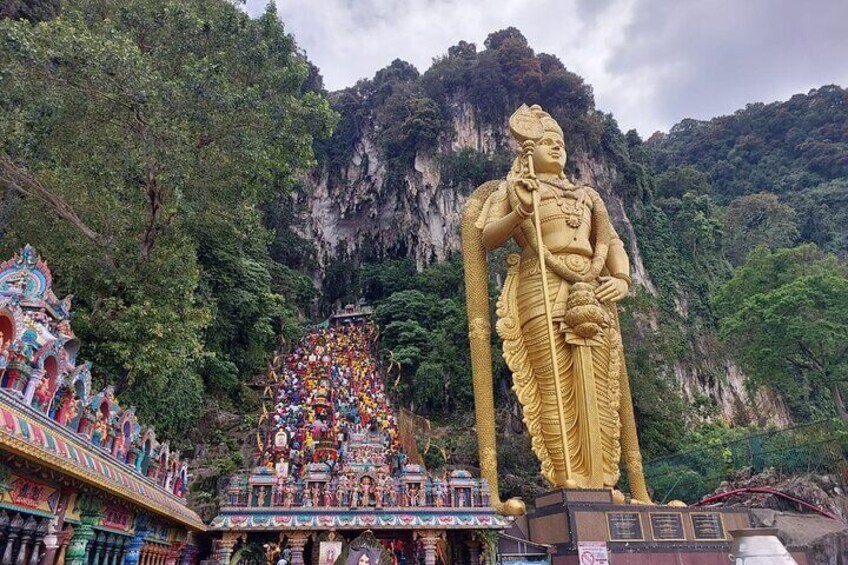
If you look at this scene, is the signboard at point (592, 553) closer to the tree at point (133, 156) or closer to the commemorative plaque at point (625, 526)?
the commemorative plaque at point (625, 526)

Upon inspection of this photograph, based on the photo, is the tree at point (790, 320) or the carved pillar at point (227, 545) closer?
the carved pillar at point (227, 545)

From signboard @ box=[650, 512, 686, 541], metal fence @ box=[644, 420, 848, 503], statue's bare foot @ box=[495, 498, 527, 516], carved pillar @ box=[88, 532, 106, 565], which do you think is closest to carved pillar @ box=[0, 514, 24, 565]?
carved pillar @ box=[88, 532, 106, 565]

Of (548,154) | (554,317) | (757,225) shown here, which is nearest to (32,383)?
(554,317)

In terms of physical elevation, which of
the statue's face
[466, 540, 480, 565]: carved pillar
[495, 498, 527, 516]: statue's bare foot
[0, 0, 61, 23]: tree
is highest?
[0, 0, 61, 23]: tree

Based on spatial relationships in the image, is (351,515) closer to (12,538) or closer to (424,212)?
(12,538)

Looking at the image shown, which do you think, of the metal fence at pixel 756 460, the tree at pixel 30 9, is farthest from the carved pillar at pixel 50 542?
the tree at pixel 30 9

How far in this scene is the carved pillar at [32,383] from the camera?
2840 millimetres

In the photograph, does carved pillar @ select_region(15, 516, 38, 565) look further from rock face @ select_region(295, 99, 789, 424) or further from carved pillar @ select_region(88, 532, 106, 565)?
rock face @ select_region(295, 99, 789, 424)

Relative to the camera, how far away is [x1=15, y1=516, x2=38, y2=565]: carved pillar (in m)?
2.65

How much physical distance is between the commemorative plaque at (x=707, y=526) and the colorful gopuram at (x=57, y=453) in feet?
13.9

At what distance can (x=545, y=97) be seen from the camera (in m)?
25.0

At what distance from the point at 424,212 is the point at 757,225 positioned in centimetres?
1625

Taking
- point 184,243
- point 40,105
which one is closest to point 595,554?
point 184,243

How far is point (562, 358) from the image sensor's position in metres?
6.13
